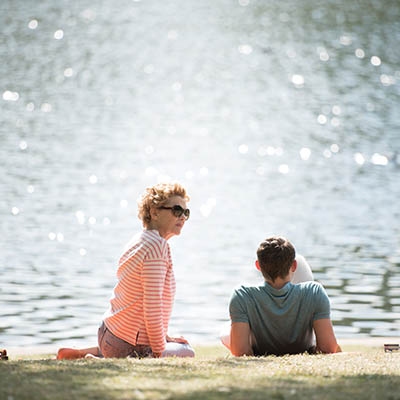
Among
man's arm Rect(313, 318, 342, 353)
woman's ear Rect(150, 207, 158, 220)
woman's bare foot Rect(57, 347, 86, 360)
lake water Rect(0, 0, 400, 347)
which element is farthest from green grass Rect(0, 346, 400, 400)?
lake water Rect(0, 0, 400, 347)

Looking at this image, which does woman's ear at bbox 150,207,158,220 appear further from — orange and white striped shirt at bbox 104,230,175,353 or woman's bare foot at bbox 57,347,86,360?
woman's bare foot at bbox 57,347,86,360

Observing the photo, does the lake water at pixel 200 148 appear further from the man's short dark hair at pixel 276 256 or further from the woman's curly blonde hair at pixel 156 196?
the man's short dark hair at pixel 276 256

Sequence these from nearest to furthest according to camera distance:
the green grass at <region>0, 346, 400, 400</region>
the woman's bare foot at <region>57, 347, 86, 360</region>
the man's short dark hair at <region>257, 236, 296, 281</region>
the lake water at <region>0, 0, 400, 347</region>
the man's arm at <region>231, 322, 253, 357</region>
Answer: the green grass at <region>0, 346, 400, 400</region> → the man's short dark hair at <region>257, 236, 296, 281</region> → the man's arm at <region>231, 322, 253, 357</region> → the woman's bare foot at <region>57, 347, 86, 360</region> → the lake water at <region>0, 0, 400, 347</region>

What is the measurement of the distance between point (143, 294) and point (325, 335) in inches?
44.2

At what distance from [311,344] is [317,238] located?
11.8 meters

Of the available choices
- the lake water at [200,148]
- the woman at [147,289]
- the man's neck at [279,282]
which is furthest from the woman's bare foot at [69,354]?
the lake water at [200,148]

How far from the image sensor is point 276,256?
622cm

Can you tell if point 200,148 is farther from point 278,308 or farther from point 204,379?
point 204,379

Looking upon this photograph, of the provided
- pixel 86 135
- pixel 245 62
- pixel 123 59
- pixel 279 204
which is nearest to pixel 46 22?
pixel 123 59

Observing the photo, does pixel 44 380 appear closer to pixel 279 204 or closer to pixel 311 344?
pixel 311 344

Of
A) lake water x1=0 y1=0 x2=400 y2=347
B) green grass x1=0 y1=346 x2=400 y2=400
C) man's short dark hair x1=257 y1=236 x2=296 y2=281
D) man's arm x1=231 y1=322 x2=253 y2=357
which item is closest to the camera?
green grass x1=0 y1=346 x2=400 y2=400

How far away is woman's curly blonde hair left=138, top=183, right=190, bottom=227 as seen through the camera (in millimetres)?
6402

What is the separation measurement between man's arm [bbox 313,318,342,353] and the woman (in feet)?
2.66

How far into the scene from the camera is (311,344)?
258 inches
